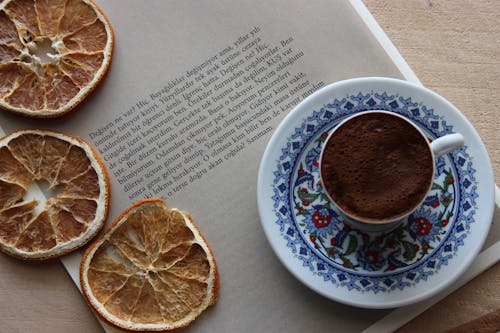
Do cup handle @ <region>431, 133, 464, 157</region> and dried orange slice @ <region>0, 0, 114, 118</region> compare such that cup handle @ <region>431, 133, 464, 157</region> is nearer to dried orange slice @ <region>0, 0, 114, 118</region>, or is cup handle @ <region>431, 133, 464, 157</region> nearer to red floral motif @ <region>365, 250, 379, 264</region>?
red floral motif @ <region>365, 250, 379, 264</region>

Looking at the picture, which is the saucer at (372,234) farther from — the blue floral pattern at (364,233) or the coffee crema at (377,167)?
the coffee crema at (377,167)

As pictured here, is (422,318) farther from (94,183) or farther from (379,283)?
(94,183)

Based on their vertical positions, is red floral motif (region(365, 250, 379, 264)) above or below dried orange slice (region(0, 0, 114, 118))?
below

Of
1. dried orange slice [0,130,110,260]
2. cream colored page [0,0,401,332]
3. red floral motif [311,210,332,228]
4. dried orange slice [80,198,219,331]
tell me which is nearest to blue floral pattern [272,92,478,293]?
red floral motif [311,210,332,228]

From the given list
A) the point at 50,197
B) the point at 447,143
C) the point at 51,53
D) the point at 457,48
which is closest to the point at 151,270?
the point at 50,197

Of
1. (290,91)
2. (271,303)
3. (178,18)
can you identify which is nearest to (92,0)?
(178,18)

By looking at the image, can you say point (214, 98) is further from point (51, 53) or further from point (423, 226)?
point (423, 226)

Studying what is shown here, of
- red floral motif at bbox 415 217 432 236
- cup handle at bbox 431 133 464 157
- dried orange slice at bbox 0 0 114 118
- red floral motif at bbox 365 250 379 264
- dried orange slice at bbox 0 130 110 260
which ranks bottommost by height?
red floral motif at bbox 415 217 432 236

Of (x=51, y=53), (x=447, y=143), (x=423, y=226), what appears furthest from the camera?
(x=51, y=53)
